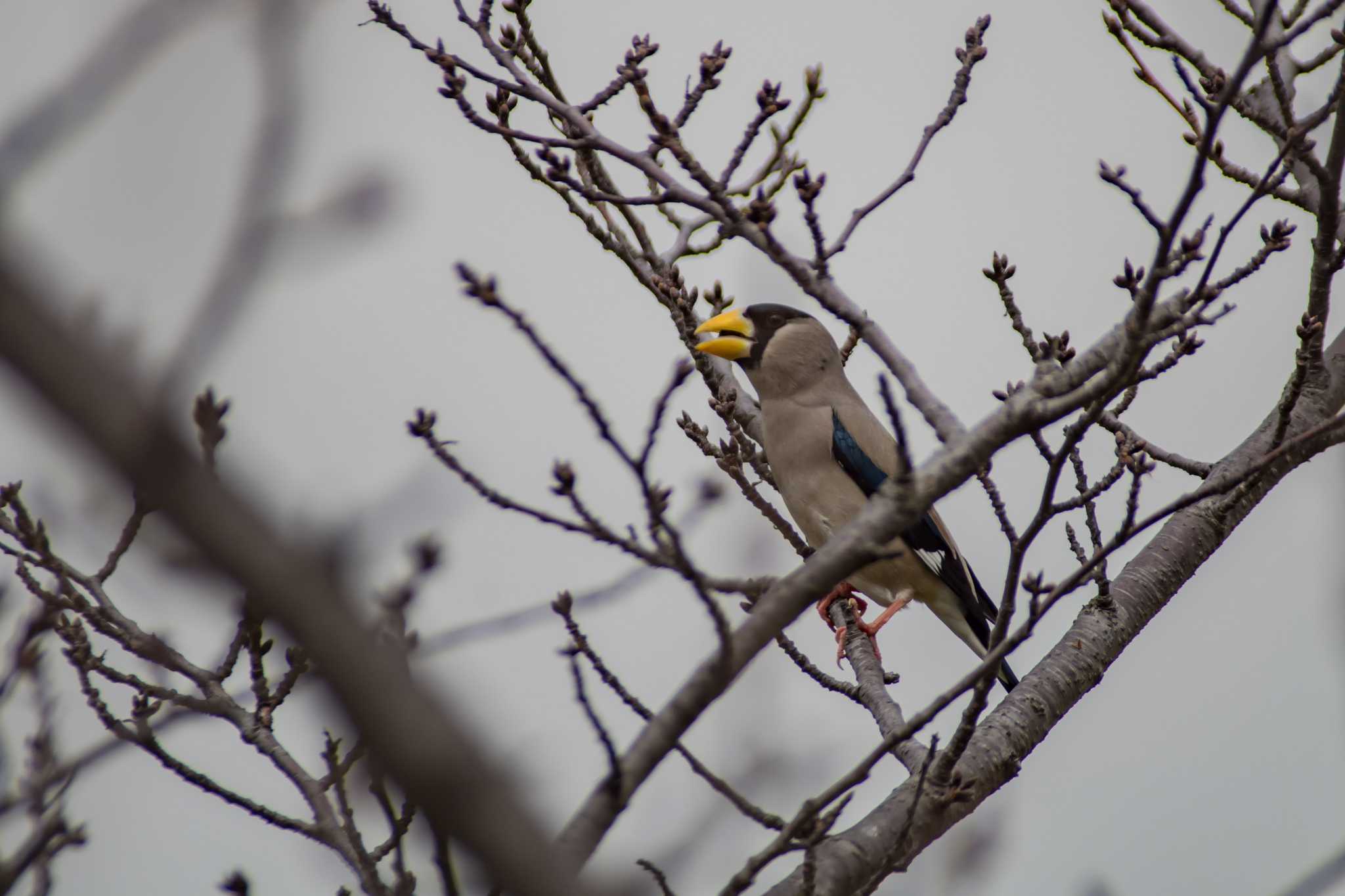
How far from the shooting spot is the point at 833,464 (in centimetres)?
695

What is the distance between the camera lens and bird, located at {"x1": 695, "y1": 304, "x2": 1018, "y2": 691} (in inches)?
266

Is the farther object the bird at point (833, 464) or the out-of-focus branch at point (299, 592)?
the bird at point (833, 464)

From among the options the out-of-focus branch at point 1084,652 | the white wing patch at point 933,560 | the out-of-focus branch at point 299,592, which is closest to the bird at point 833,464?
the white wing patch at point 933,560

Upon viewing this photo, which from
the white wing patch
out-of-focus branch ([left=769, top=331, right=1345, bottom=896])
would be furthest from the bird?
out-of-focus branch ([left=769, top=331, right=1345, bottom=896])

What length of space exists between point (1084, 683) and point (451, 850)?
326cm

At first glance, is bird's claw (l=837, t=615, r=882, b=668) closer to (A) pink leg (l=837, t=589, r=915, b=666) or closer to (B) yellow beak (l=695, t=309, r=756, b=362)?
(A) pink leg (l=837, t=589, r=915, b=666)

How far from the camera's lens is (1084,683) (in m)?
4.37

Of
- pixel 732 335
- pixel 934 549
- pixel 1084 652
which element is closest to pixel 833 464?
pixel 934 549

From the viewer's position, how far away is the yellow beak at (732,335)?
7.14 metres

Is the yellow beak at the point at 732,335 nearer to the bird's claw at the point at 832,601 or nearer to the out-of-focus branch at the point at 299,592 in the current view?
the bird's claw at the point at 832,601

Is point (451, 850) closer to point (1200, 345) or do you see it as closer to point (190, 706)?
point (190, 706)

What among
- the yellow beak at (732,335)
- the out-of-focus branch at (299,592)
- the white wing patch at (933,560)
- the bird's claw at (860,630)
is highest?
the yellow beak at (732,335)

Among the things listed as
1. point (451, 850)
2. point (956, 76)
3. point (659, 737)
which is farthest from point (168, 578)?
point (956, 76)

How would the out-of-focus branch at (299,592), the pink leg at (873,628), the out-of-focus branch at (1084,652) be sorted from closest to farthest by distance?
the out-of-focus branch at (299,592) < the out-of-focus branch at (1084,652) < the pink leg at (873,628)
